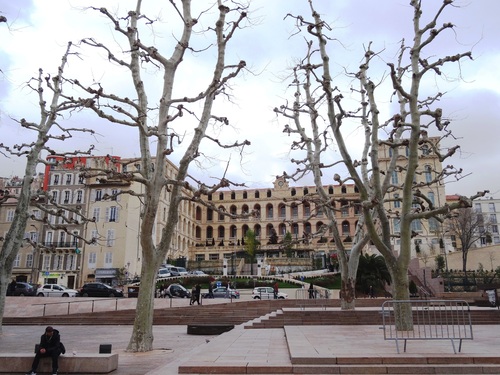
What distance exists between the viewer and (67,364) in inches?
307

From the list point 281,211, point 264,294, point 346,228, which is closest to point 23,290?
point 264,294

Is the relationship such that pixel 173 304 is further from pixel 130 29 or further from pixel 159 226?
pixel 159 226

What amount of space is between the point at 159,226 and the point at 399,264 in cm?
4851

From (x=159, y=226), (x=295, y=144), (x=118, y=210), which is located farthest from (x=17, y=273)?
(x=295, y=144)

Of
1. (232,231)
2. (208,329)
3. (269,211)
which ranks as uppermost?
(269,211)

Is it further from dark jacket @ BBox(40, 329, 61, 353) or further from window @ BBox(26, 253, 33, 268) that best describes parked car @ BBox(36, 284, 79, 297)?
dark jacket @ BBox(40, 329, 61, 353)

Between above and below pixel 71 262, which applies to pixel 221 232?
above

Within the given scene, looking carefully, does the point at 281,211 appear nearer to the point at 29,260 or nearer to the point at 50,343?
the point at 29,260

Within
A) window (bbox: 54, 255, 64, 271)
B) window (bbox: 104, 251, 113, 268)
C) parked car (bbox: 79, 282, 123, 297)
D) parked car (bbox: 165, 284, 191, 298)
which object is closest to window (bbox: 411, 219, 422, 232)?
parked car (bbox: 165, 284, 191, 298)

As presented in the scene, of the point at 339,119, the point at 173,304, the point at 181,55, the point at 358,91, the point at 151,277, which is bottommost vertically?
the point at 173,304

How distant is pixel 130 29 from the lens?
11.2m

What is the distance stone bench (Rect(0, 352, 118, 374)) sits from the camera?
7652 millimetres

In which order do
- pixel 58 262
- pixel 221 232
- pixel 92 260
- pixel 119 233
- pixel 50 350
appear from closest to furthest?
pixel 50 350
pixel 92 260
pixel 119 233
pixel 58 262
pixel 221 232

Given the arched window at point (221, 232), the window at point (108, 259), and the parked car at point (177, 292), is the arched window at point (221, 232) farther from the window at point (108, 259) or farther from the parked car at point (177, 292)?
the parked car at point (177, 292)
